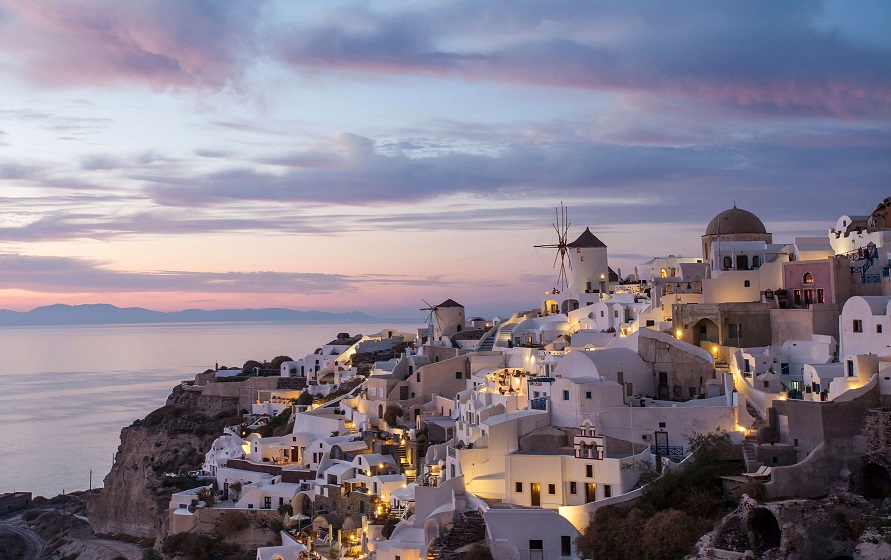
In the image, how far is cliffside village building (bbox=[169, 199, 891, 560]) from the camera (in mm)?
21125

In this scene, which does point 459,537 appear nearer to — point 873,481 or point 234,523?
point 873,481

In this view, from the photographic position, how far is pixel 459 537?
71.1 ft

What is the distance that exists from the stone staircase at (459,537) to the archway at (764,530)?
20.0ft

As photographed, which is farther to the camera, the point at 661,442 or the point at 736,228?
the point at 736,228

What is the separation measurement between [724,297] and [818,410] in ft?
30.1

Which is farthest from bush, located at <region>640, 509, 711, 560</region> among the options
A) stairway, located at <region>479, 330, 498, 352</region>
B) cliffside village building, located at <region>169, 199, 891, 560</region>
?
stairway, located at <region>479, 330, 498, 352</region>

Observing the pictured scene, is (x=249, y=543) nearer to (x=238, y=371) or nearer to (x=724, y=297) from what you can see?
A: (x=724, y=297)

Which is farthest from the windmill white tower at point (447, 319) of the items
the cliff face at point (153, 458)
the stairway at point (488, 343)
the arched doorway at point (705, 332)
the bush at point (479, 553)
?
the bush at point (479, 553)

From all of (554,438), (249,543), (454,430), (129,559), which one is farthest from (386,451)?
(129,559)

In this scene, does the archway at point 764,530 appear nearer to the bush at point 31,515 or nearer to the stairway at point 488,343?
the stairway at point 488,343

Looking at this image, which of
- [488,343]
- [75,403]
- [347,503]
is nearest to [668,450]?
[347,503]

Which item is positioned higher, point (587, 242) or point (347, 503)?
point (587, 242)

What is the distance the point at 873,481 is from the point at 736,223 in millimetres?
15229

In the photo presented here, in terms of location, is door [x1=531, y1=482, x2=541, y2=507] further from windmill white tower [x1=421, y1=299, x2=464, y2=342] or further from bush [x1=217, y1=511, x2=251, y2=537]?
windmill white tower [x1=421, y1=299, x2=464, y2=342]
